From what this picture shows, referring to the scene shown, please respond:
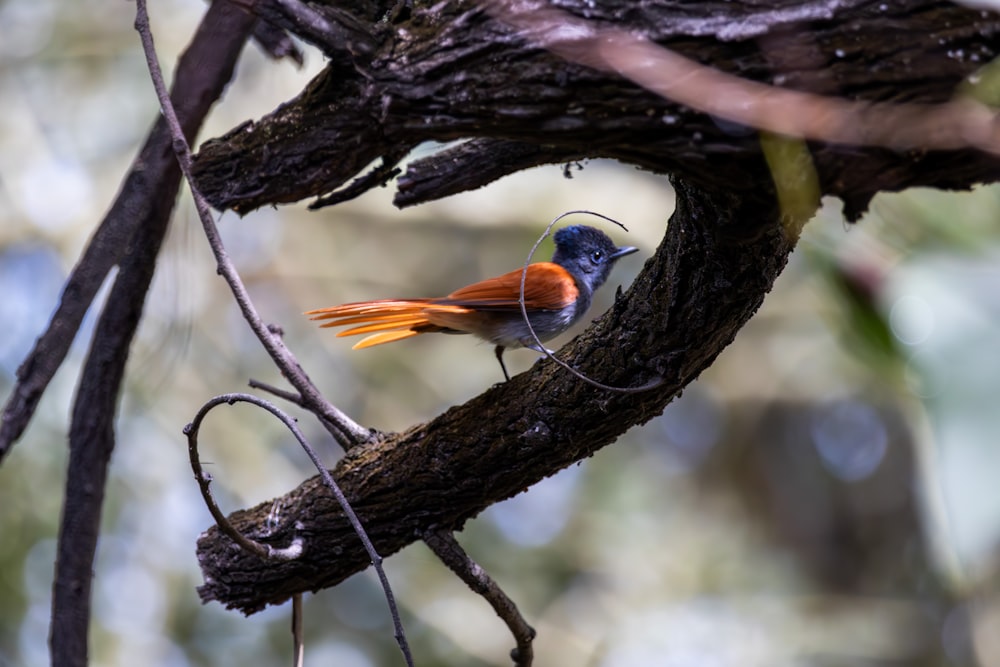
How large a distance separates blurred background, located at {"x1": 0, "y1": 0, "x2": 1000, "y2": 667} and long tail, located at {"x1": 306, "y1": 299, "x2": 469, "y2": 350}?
2.20 metres

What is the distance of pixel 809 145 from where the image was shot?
4.78 ft

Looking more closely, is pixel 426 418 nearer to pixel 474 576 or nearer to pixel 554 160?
pixel 474 576

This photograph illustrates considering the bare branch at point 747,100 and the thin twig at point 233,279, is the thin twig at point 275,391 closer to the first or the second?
the thin twig at point 233,279

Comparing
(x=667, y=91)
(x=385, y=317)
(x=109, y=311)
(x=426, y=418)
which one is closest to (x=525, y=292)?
(x=385, y=317)

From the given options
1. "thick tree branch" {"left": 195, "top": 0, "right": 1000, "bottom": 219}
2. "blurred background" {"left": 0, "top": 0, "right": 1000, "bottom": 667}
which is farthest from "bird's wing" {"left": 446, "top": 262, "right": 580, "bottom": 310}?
"blurred background" {"left": 0, "top": 0, "right": 1000, "bottom": 667}

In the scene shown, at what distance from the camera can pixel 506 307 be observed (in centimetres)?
316

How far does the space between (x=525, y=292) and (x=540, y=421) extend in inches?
44.8

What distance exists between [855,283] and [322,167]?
126cm

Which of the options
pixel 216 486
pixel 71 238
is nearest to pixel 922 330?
pixel 216 486

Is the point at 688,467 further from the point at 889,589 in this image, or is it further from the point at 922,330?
the point at 922,330

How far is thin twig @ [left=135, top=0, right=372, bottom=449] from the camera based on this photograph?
2.22 meters

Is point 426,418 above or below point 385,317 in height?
above

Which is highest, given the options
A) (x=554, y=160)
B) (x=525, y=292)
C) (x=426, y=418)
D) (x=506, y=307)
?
(x=426, y=418)

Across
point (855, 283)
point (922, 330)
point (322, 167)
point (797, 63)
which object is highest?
point (322, 167)
